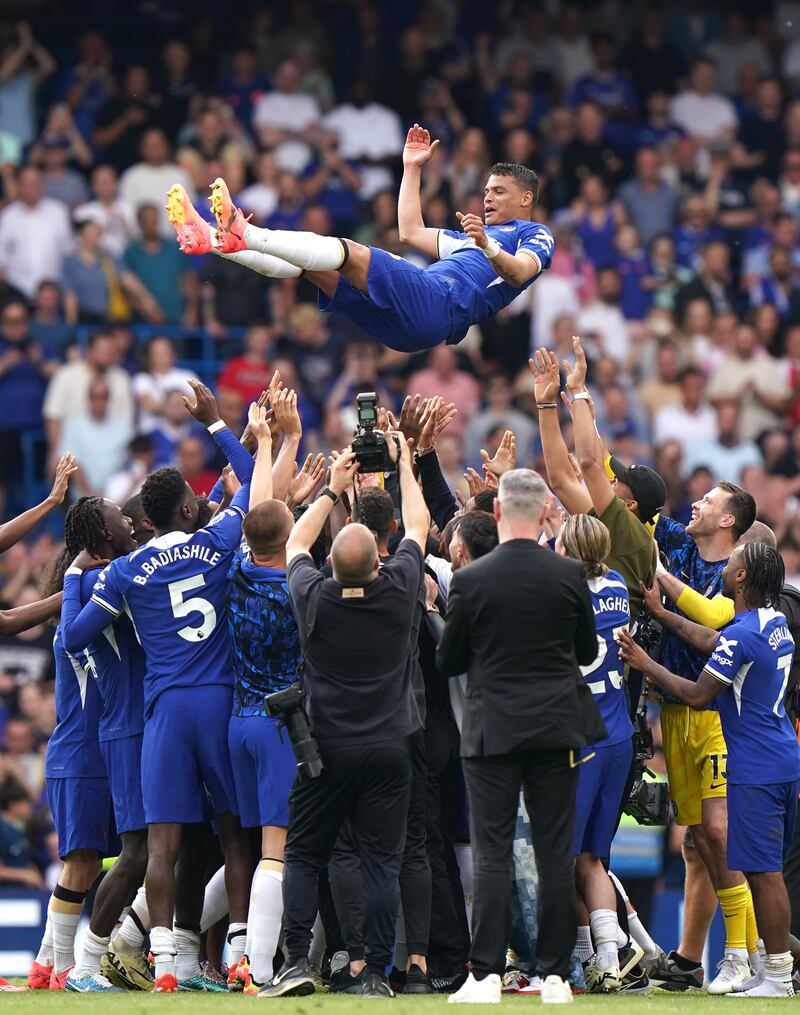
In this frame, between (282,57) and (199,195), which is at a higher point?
(282,57)

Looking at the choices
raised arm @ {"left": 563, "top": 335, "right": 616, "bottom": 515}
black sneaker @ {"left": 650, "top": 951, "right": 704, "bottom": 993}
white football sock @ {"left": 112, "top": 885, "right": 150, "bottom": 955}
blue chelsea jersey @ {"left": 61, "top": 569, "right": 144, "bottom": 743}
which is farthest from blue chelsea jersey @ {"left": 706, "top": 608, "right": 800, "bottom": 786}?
white football sock @ {"left": 112, "top": 885, "right": 150, "bottom": 955}

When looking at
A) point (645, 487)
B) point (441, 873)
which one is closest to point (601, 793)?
point (441, 873)

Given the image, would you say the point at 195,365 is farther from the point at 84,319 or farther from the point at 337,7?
the point at 337,7

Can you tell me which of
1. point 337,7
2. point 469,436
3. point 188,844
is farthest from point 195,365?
point 188,844

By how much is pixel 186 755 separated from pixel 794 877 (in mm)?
3513

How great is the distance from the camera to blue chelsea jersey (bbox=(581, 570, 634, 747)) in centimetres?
847

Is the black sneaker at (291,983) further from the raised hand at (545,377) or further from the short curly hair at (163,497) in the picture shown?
the raised hand at (545,377)

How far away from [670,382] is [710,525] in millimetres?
8722

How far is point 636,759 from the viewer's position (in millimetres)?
8875

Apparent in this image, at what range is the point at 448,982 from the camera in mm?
8641

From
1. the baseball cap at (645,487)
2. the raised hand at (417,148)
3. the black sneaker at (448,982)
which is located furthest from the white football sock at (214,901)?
the raised hand at (417,148)

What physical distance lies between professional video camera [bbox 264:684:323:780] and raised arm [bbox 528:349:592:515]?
5.97 ft

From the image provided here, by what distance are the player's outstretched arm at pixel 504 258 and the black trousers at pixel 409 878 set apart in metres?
2.28

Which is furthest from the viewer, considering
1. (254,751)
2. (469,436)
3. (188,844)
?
(469,436)
